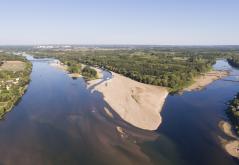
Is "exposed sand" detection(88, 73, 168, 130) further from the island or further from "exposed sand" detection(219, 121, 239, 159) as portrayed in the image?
"exposed sand" detection(219, 121, 239, 159)

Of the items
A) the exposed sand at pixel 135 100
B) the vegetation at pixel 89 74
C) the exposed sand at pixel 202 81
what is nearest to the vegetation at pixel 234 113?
the exposed sand at pixel 135 100

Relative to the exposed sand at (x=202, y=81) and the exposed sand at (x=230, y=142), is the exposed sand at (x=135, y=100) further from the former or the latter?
the exposed sand at (x=230, y=142)

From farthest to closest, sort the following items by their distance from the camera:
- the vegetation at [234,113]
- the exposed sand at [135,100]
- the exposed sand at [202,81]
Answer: the exposed sand at [202,81] → the exposed sand at [135,100] → the vegetation at [234,113]

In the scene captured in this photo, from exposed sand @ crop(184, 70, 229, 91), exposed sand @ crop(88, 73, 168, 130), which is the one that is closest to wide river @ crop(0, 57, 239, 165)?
exposed sand @ crop(88, 73, 168, 130)

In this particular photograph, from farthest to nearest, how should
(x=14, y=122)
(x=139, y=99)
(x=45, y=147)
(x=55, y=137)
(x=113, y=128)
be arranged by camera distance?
(x=139, y=99), (x=14, y=122), (x=113, y=128), (x=55, y=137), (x=45, y=147)

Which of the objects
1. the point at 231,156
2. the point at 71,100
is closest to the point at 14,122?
the point at 71,100

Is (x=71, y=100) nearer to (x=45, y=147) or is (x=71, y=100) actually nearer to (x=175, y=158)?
(x=45, y=147)
